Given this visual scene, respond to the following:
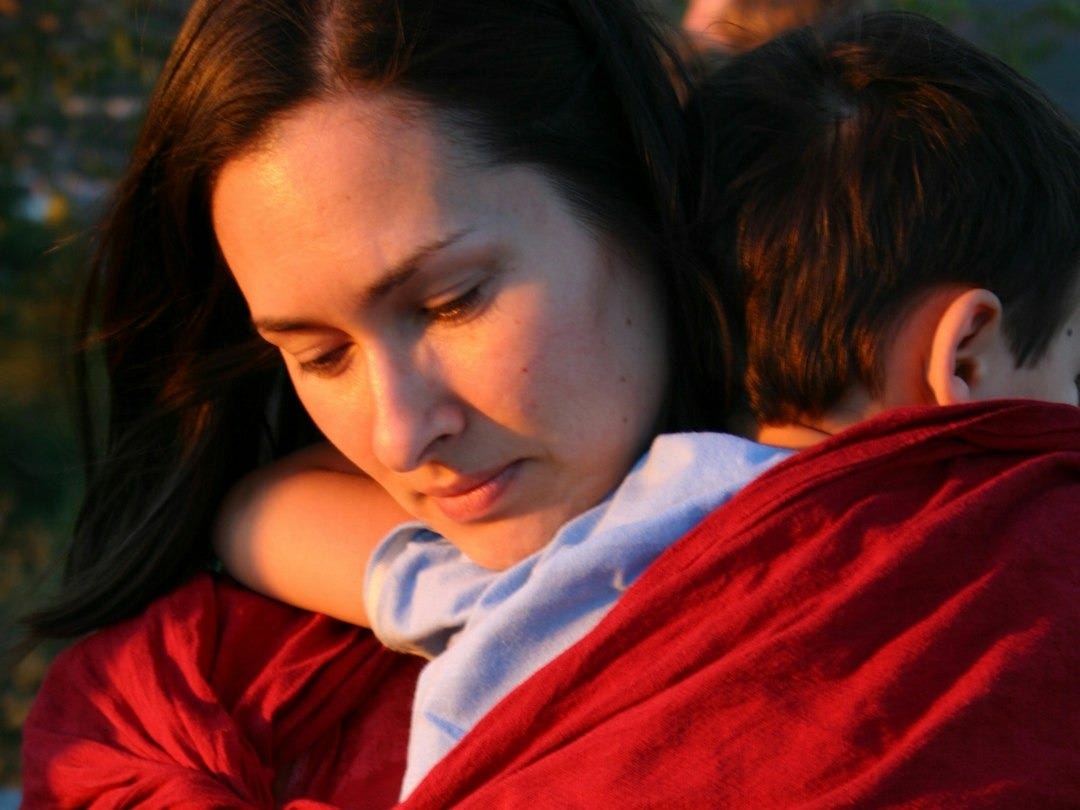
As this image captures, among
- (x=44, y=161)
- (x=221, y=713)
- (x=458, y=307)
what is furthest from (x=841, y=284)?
(x=44, y=161)

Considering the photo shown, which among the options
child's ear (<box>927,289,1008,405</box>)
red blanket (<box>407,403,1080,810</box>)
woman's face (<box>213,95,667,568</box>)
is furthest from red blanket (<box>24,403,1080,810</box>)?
woman's face (<box>213,95,667,568</box>)

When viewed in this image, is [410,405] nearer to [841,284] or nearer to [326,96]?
[326,96]

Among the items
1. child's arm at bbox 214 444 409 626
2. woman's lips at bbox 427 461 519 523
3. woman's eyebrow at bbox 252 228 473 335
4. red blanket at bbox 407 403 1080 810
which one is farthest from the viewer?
child's arm at bbox 214 444 409 626

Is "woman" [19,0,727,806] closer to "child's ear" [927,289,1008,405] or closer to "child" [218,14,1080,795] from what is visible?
"child" [218,14,1080,795]

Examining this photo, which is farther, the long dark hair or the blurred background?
the blurred background

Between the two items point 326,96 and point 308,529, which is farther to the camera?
point 308,529

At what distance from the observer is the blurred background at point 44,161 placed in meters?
4.11

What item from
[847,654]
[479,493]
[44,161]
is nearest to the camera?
[847,654]

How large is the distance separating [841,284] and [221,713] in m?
0.89

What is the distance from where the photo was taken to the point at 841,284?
1.55 m

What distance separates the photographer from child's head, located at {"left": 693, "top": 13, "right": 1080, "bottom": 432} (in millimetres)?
1547

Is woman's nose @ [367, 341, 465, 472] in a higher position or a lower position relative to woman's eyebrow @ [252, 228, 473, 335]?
lower

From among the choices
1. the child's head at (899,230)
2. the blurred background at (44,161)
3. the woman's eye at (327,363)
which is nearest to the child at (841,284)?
the child's head at (899,230)

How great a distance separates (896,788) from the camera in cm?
126
